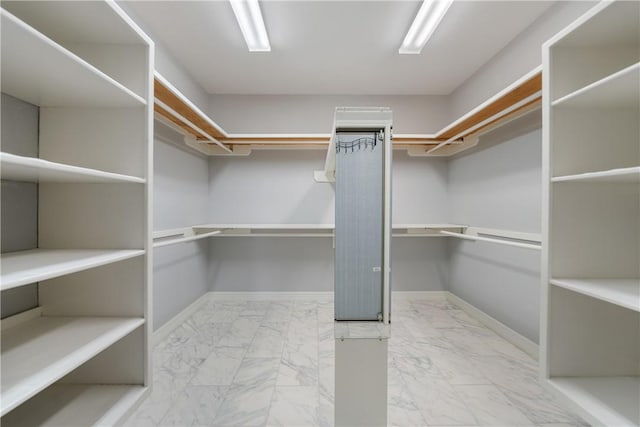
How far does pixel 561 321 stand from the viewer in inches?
43.8

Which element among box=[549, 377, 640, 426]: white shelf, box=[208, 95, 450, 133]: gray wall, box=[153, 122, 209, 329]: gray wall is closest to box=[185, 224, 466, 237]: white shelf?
box=[153, 122, 209, 329]: gray wall

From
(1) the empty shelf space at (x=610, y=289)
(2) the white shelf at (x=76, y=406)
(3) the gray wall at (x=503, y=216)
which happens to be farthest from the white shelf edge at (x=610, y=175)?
(2) the white shelf at (x=76, y=406)

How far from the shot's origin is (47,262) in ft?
2.86

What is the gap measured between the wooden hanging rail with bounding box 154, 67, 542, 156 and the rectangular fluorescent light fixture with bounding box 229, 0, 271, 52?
671 mm

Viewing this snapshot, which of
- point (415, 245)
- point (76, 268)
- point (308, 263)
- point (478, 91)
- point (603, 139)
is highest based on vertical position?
point (478, 91)

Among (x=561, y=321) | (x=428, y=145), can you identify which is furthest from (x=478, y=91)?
(x=561, y=321)

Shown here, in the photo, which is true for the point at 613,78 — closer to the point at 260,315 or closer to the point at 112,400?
the point at 112,400

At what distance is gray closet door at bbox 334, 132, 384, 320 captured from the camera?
111cm

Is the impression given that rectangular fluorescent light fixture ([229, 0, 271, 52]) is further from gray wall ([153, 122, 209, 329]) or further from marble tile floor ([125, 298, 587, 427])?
marble tile floor ([125, 298, 587, 427])

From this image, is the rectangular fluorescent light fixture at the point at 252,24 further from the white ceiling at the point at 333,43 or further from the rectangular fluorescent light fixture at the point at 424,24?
the rectangular fluorescent light fixture at the point at 424,24

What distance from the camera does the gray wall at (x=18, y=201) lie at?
0.98m

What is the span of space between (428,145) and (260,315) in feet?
9.06

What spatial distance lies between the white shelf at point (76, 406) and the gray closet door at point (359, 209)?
3.23 feet

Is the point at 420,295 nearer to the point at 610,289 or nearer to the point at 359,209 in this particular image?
the point at 610,289
